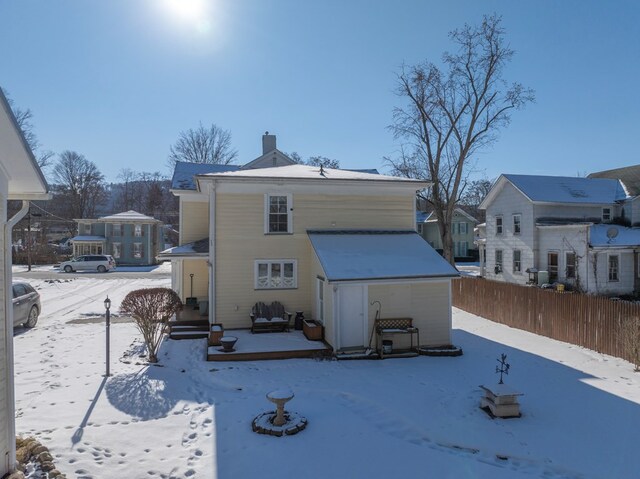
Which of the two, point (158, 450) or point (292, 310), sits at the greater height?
point (292, 310)

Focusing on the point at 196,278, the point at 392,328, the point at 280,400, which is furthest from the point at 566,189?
the point at 280,400

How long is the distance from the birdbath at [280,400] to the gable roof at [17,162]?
456 centimetres

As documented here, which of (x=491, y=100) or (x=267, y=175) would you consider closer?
(x=267, y=175)

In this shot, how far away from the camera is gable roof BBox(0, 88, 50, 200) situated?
14.0ft

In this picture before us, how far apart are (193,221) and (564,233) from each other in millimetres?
20009

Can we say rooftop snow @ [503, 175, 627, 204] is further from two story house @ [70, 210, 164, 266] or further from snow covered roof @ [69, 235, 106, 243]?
snow covered roof @ [69, 235, 106, 243]

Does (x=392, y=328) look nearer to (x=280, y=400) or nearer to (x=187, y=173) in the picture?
(x=280, y=400)

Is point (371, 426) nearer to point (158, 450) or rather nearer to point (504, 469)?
point (504, 469)

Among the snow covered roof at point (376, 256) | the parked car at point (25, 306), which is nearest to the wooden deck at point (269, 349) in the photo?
the snow covered roof at point (376, 256)

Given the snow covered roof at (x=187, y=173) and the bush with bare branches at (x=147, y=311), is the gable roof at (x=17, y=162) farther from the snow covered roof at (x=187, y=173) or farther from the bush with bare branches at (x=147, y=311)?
the snow covered roof at (x=187, y=173)

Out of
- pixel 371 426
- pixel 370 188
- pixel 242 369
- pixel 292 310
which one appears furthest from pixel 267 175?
pixel 371 426

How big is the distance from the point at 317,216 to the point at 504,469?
9470 mm

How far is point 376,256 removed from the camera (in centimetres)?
1268

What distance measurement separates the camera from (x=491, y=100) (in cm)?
2344
